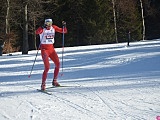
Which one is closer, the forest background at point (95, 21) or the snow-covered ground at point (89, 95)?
the snow-covered ground at point (89, 95)

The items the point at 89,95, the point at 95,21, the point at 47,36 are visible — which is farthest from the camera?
the point at 95,21

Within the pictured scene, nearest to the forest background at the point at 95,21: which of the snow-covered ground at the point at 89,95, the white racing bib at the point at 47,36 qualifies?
the snow-covered ground at the point at 89,95

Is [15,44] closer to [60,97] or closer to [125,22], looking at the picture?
[125,22]

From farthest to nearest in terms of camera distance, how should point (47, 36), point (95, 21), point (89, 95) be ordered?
point (95, 21) → point (47, 36) → point (89, 95)

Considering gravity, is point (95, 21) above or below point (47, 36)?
above

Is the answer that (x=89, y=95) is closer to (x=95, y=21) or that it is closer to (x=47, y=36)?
(x=47, y=36)

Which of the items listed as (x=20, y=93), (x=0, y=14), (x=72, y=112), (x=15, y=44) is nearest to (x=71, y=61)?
(x=20, y=93)

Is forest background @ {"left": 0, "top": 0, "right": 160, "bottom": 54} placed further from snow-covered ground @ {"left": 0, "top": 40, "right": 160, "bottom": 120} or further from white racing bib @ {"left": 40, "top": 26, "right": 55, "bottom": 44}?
white racing bib @ {"left": 40, "top": 26, "right": 55, "bottom": 44}

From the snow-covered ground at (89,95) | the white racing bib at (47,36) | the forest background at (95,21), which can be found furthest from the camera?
the forest background at (95,21)

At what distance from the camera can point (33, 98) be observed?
7.97 meters

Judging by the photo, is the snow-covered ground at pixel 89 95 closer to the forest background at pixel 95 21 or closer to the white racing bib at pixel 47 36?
the white racing bib at pixel 47 36

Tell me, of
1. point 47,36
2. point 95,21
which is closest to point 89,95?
point 47,36

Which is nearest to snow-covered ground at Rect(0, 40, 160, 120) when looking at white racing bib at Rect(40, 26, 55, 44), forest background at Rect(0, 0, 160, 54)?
white racing bib at Rect(40, 26, 55, 44)

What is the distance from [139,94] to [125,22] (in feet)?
108
